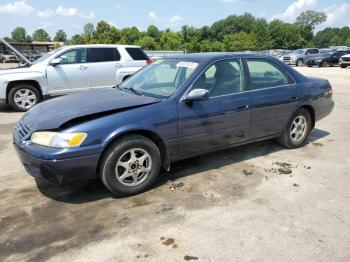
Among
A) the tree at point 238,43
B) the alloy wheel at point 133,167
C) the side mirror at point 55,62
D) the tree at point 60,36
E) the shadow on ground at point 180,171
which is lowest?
the shadow on ground at point 180,171

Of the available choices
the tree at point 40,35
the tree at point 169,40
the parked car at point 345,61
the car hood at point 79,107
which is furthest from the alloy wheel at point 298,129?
the tree at point 40,35

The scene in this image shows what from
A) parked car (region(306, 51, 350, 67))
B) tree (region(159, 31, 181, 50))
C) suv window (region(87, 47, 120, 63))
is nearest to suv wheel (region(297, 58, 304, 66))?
parked car (region(306, 51, 350, 67))

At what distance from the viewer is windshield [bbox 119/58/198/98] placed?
4.52 metres

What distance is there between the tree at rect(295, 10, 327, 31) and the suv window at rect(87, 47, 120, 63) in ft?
419

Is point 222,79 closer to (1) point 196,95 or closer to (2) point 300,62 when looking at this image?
(1) point 196,95

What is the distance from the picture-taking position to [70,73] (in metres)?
9.57

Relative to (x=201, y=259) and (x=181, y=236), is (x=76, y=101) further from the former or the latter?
(x=201, y=259)

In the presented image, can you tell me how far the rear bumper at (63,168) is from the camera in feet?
11.8

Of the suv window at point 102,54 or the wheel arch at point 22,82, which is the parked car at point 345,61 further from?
the wheel arch at point 22,82

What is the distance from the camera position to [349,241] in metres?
3.17

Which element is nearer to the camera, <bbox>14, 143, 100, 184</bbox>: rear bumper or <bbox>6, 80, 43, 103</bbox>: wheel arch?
<bbox>14, 143, 100, 184</bbox>: rear bumper

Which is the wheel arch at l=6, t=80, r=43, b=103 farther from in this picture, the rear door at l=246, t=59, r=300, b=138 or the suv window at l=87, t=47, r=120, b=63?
the rear door at l=246, t=59, r=300, b=138

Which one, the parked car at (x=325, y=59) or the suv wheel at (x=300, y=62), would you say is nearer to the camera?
the parked car at (x=325, y=59)

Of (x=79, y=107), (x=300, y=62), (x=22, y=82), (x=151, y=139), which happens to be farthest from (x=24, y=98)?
(x=300, y=62)
